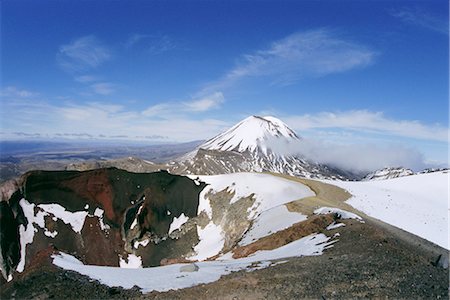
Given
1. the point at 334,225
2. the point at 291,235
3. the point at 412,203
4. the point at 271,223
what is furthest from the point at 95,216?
the point at 412,203

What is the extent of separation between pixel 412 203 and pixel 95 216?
178 ft

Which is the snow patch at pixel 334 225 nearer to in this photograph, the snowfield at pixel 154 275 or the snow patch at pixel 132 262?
the snowfield at pixel 154 275

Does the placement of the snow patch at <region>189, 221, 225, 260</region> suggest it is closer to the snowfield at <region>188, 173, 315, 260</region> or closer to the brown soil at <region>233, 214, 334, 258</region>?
the snowfield at <region>188, 173, 315, 260</region>

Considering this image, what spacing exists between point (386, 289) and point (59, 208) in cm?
6298

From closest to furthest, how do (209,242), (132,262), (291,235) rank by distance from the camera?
1. (291,235)
2. (209,242)
3. (132,262)

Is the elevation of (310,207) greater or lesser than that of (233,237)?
greater

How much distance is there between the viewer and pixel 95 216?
67.3 m

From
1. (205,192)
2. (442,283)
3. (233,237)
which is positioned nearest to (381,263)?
(442,283)

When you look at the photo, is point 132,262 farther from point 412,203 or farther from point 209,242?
point 412,203

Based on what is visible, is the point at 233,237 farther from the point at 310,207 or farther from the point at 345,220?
the point at 345,220

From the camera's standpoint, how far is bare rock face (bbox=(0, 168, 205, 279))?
6112cm

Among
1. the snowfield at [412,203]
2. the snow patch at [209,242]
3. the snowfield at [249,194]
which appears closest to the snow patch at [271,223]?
the snowfield at [249,194]

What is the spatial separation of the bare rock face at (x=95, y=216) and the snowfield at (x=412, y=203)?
31647mm

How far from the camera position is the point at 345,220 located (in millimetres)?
31594
